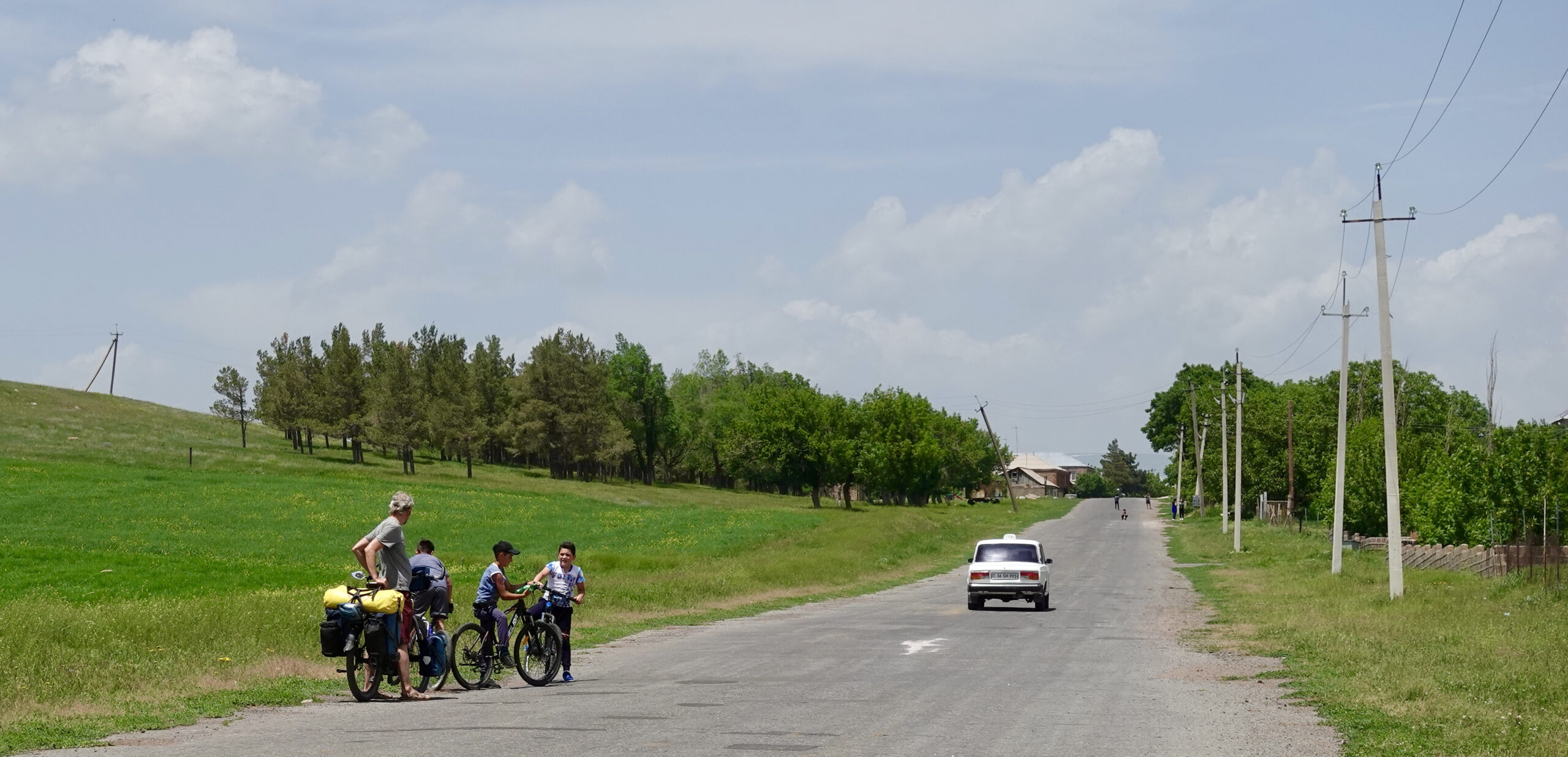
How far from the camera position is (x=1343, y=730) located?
12953 mm

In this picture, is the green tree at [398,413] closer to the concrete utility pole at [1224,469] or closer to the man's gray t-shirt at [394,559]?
the concrete utility pole at [1224,469]

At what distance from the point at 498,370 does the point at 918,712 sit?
14347 cm

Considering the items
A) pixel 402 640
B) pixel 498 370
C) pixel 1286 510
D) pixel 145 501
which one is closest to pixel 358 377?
pixel 498 370

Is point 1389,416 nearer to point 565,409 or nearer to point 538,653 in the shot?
point 538,653

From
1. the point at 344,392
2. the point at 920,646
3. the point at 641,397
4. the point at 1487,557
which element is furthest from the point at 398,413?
the point at 920,646

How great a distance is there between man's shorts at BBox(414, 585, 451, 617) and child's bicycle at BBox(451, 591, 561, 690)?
0.52 metres

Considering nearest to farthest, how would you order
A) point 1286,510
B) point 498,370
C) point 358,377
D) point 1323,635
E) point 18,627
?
point 18,627, point 1323,635, point 1286,510, point 358,377, point 498,370

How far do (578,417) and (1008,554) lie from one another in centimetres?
9400

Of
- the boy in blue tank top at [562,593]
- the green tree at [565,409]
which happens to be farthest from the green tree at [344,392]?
the boy in blue tank top at [562,593]

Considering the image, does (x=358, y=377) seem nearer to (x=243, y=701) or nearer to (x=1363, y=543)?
(x=1363, y=543)

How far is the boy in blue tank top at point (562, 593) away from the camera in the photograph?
1688 centimetres

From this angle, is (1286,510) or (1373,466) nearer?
(1373,466)

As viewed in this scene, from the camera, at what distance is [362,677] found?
14.7 meters

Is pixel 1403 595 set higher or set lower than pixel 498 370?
lower
